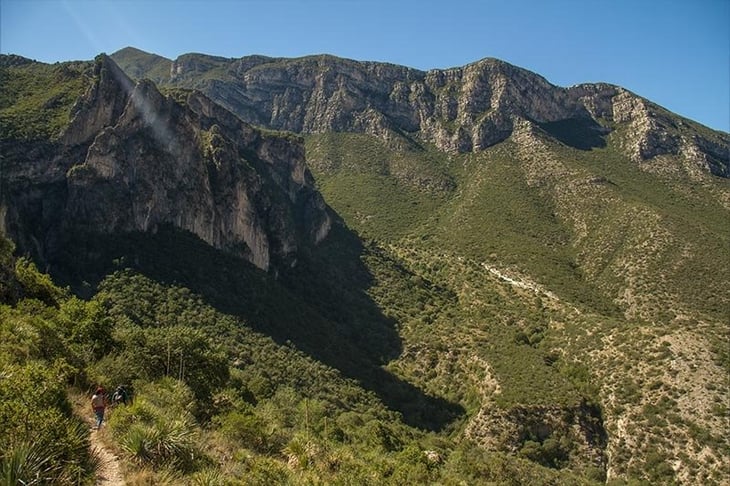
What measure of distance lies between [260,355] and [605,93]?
169580mm

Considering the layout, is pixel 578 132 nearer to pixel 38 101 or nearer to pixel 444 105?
pixel 444 105

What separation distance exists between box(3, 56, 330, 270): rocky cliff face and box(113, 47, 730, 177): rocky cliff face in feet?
254

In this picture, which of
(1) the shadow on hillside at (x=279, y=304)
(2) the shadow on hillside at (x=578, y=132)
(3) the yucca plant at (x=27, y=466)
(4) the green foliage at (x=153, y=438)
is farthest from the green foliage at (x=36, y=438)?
(2) the shadow on hillside at (x=578, y=132)

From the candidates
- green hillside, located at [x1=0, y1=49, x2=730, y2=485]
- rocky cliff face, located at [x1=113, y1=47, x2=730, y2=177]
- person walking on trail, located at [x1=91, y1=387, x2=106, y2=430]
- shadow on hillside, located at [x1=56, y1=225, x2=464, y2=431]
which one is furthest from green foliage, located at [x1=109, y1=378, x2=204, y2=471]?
rocky cliff face, located at [x1=113, y1=47, x2=730, y2=177]

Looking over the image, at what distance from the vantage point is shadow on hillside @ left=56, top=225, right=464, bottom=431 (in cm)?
5762

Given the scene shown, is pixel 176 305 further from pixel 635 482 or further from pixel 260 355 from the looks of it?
pixel 635 482

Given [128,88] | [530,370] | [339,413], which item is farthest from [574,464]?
[128,88]

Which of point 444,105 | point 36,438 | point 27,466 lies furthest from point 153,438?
point 444,105

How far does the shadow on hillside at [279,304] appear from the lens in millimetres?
57625

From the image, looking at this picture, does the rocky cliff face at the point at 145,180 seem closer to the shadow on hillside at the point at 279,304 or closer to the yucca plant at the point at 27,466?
the shadow on hillside at the point at 279,304

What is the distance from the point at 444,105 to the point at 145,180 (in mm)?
121159

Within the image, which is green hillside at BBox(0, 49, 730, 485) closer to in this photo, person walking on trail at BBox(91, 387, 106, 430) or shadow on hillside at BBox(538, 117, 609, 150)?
person walking on trail at BBox(91, 387, 106, 430)

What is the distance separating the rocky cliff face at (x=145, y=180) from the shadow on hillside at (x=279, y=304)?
340cm

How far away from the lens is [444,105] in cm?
16612
